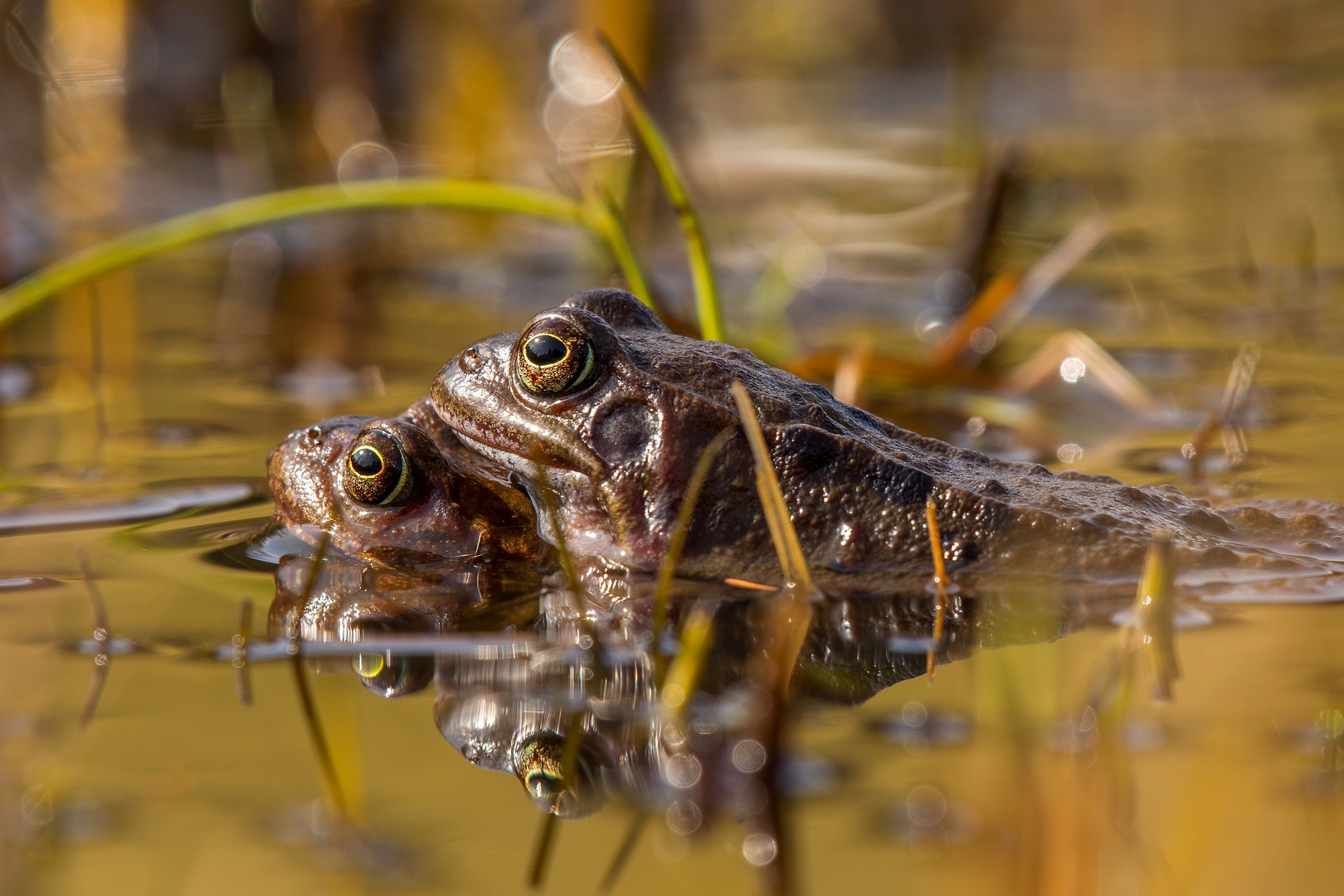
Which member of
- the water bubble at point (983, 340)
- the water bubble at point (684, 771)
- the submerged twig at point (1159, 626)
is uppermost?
the water bubble at point (983, 340)

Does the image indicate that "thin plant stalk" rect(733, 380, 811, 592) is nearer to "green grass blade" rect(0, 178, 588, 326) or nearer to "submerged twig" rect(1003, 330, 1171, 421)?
"green grass blade" rect(0, 178, 588, 326)

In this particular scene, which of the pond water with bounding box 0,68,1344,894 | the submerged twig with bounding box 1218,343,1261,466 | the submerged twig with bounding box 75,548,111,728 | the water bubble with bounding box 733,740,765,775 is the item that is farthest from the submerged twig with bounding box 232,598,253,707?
the submerged twig with bounding box 1218,343,1261,466

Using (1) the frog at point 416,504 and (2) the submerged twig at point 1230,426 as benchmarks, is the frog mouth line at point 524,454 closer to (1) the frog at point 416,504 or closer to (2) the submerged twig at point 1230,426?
(1) the frog at point 416,504

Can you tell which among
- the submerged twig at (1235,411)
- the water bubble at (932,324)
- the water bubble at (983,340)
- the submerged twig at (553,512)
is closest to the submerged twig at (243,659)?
the submerged twig at (553,512)

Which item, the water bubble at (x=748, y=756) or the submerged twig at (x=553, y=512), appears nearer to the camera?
the water bubble at (x=748, y=756)

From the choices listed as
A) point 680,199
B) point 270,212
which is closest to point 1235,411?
point 680,199

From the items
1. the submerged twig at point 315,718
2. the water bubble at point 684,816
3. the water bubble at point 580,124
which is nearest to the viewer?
the water bubble at point 684,816

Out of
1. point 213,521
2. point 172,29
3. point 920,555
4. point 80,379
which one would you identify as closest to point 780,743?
point 920,555
